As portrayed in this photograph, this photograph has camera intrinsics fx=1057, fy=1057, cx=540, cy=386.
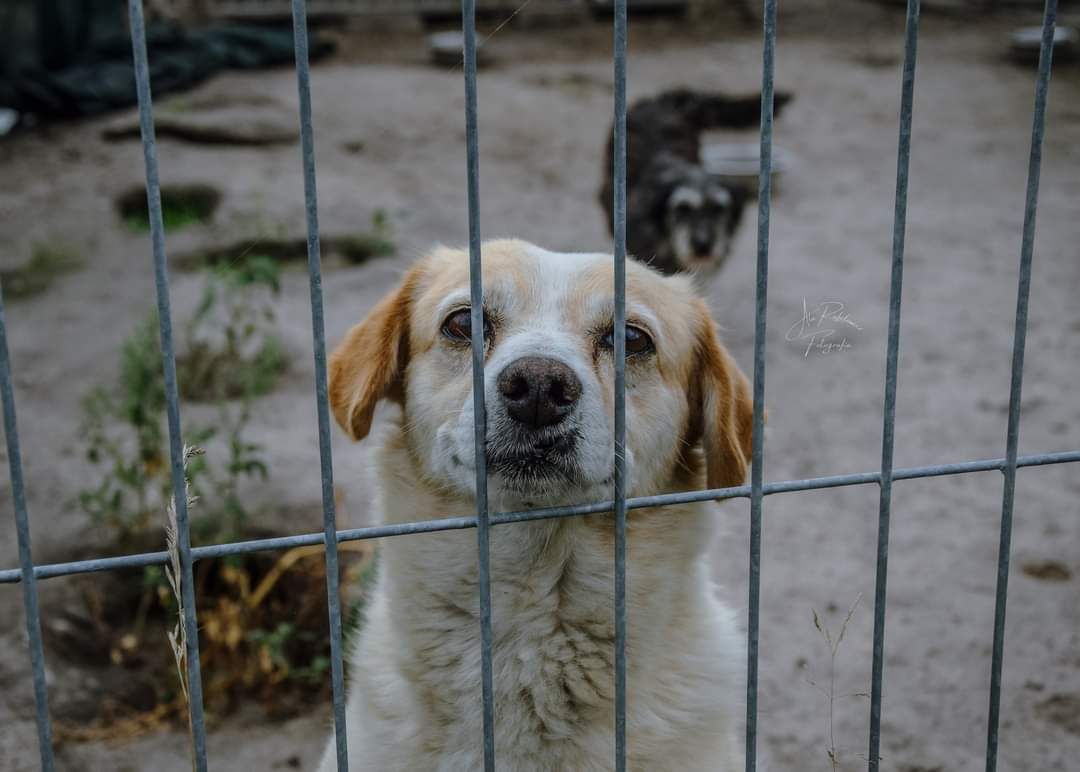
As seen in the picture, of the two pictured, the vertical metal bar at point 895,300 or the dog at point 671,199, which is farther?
the dog at point 671,199


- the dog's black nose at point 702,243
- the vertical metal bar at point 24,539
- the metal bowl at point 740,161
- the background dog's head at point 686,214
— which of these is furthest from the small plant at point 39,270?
the vertical metal bar at point 24,539

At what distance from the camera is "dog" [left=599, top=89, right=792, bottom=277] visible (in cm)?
603

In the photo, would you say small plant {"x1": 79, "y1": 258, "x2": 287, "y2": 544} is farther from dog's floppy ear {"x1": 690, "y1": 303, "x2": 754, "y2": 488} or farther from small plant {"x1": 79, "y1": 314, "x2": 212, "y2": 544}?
dog's floppy ear {"x1": 690, "y1": 303, "x2": 754, "y2": 488}

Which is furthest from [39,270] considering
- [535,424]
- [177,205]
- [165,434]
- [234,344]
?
[535,424]

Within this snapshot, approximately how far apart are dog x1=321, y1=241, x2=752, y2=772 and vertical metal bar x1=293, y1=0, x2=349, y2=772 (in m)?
0.53

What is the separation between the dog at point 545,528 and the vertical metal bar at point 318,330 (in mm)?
528

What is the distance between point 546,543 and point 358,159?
23.8ft

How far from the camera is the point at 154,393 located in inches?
162

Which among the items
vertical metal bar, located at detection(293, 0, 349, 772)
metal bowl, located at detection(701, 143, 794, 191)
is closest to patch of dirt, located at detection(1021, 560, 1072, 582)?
vertical metal bar, located at detection(293, 0, 349, 772)

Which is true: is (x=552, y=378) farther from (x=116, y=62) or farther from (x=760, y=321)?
(x=116, y=62)

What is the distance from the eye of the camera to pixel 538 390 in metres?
1.85

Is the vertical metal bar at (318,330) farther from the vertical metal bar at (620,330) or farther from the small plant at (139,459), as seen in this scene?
the small plant at (139,459)

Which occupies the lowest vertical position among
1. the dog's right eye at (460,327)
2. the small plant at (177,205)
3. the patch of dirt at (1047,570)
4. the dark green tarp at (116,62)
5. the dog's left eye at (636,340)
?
the patch of dirt at (1047,570)

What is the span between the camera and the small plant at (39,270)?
630cm
